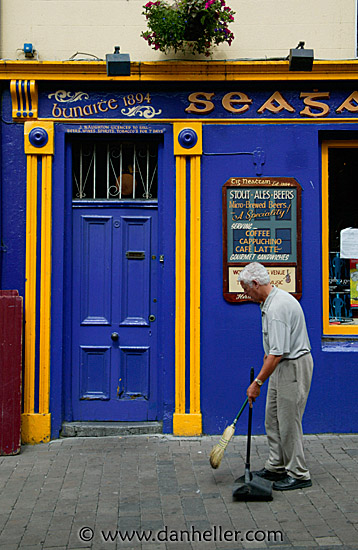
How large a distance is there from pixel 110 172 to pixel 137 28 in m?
1.63

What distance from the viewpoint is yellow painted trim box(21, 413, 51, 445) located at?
249 inches

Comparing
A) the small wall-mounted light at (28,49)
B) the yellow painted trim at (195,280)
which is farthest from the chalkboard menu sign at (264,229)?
the small wall-mounted light at (28,49)

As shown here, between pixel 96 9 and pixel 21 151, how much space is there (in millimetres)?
1822

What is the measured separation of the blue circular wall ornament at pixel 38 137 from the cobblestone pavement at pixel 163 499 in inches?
128

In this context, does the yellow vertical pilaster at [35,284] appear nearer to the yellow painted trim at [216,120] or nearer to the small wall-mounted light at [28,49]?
the yellow painted trim at [216,120]

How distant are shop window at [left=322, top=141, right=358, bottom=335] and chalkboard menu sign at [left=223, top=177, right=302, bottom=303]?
46 centimetres

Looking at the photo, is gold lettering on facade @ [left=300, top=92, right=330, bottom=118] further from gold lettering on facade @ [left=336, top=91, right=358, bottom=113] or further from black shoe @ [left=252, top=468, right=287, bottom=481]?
black shoe @ [left=252, top=468, right=287, bottom=481]

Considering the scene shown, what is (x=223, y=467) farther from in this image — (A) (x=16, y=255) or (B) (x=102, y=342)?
(A) (x=16, y=255)

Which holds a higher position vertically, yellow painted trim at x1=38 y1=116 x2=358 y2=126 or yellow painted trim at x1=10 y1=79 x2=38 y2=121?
yellow painted trim at x1=10 y1=79 x2=38 y2=121

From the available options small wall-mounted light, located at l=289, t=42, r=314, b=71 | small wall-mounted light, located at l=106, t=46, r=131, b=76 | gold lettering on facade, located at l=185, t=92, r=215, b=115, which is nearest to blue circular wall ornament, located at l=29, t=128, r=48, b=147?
small wall-mounted light, located at l=106, t=46, r=131, b=76

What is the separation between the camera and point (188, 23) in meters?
6.23

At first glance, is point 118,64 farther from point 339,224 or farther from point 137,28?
point 339,224

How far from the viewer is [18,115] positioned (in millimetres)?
6492

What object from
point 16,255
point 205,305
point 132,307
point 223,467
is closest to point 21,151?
point 16,255
